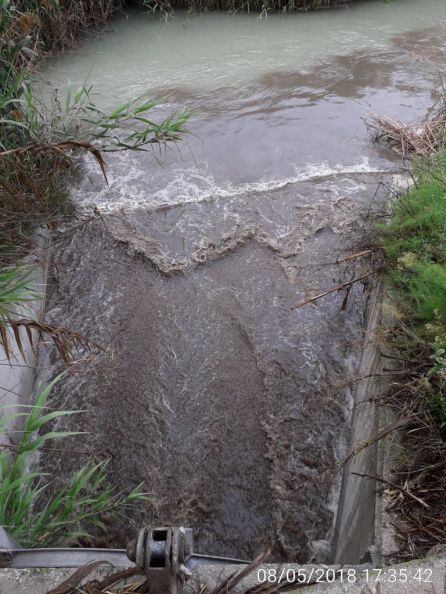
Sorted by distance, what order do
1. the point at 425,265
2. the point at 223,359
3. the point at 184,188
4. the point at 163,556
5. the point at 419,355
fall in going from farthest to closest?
the point at 184,188 → the point at 223,359 → the point at 425,265 → the point at 419,355 → the point at 163,556

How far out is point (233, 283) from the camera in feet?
14.5

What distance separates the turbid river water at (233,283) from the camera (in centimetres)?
320

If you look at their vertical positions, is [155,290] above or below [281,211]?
below

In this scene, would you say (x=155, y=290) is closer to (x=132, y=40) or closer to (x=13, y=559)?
(x=13, y=559)

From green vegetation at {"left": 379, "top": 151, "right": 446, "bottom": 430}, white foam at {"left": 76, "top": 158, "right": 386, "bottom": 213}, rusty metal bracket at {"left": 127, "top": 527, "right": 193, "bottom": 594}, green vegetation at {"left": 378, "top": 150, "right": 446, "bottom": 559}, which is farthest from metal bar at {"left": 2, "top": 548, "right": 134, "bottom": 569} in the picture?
white foam at {"left": 76, "top": 158, "right": 386, "bottom": 213}

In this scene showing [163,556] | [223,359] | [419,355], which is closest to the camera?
[163,556]

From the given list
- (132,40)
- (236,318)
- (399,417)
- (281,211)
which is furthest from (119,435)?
(132,40)

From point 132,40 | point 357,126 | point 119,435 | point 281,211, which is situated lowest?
point 119,435

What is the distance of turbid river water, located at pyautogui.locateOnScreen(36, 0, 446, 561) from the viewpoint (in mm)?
3195

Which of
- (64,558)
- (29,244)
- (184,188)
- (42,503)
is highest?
(184,188)

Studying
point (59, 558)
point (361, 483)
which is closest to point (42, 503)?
point (59, 558)

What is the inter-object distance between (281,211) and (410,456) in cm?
326

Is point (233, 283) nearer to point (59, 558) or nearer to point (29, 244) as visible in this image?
point (29, 244)

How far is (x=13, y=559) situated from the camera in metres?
1.92
